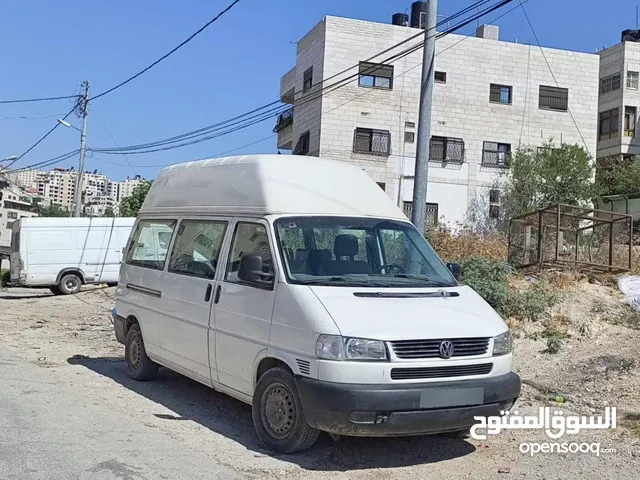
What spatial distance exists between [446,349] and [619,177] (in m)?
35.5

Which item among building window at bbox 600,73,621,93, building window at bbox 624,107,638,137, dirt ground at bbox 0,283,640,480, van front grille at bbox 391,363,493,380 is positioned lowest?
dirt ground at bbox 0,283,640,480

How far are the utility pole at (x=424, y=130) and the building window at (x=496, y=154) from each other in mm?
22714

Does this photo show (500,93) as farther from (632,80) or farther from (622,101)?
(632,80)

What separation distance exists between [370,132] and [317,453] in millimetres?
26802

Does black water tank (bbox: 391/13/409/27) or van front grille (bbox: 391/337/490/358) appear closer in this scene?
van front grille (bbox: 391/337/490/358)

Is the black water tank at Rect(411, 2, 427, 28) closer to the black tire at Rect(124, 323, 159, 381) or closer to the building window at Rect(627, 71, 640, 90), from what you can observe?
the building window at Rect(627, 71, 640, 90)

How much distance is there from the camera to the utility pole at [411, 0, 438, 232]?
1102cm

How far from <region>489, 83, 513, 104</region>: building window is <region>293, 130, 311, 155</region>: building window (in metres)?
9.20

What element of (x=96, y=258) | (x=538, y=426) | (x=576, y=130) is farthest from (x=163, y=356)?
(x=576, y=130)

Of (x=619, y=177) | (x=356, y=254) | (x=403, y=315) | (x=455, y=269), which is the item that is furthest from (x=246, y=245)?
(x=619, y=177)

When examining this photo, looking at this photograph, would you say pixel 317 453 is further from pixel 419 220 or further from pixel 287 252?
pixel 419 220

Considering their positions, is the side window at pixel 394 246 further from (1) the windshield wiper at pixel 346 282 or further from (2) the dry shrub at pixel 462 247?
(2) the dry shrub at pixel 462 247

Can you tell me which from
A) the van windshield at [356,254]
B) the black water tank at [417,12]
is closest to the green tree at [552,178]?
the black water tank at [417,12]

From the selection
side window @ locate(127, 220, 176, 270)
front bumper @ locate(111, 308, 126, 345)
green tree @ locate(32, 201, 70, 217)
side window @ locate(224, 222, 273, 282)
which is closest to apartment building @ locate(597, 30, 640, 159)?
side window @ locate(127, 220, 176, 270)
